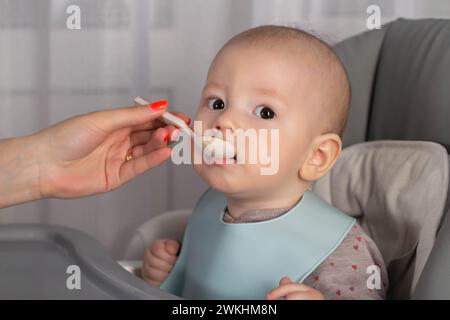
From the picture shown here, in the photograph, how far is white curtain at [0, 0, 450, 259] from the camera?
6.25 feet

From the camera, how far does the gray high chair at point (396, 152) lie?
118 centimetres

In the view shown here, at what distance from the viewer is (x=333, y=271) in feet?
3.52

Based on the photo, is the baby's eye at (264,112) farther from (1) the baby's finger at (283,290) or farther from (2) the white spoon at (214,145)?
(1) the baby's finger at (283,290)

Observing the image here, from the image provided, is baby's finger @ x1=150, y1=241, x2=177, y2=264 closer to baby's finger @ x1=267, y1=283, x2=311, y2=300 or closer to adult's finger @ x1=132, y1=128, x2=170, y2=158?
adult's finger @ x1=132, y1=128, x2=170, y2=158

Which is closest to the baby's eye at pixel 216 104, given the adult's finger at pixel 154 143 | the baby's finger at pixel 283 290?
the adult's finger at pixel 154 143

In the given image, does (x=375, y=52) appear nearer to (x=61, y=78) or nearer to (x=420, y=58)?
(x=420, y=58)

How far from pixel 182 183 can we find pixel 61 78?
1.46 feet

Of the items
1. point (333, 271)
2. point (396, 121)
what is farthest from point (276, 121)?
point (396, 121)

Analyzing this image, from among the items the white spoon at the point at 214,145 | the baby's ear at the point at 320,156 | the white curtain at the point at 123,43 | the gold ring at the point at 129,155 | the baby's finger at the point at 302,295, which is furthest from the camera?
the white curtain at the point at 123,43

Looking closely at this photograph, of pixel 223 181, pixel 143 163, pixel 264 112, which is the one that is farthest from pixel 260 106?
pixel 143 163

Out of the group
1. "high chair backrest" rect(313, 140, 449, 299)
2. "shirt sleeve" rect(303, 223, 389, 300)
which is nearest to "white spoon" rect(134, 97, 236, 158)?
"shirt sleeve" rect(303, 223, 389, 300)

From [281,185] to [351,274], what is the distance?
0.17 meters

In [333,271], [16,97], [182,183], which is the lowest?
[182,183]

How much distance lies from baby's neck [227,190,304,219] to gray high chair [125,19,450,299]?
7.6 inches
